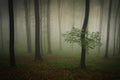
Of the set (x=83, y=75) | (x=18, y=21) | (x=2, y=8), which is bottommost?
(x=83, y=75)

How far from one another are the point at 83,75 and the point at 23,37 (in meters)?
37.1

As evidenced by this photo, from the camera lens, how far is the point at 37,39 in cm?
1805

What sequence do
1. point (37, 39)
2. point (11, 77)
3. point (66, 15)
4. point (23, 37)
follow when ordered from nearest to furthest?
point (11, 77)
point (37, 39)
point (66, 15)
point (23, 37)

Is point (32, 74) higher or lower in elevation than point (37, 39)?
lower

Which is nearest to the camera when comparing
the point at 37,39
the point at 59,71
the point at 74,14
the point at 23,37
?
the point at 59,71

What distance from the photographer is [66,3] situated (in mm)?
39406

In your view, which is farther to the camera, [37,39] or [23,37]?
[23,37]

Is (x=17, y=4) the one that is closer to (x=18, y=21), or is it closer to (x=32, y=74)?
(x=18, y=21)

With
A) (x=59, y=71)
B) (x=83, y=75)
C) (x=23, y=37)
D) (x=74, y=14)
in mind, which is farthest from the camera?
(x=23, y=37)

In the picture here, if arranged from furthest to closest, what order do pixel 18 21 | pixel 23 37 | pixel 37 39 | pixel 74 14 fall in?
pixel 18 21
pixel 23 37
pixel 74 14
pixel 37 39

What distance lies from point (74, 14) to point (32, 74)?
1162 inches

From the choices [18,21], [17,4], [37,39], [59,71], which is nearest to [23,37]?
[18,21]

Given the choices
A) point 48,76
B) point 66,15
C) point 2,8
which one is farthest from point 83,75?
point 2,8

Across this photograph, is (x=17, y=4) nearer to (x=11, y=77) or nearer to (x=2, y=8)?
(x=2, y=8)
